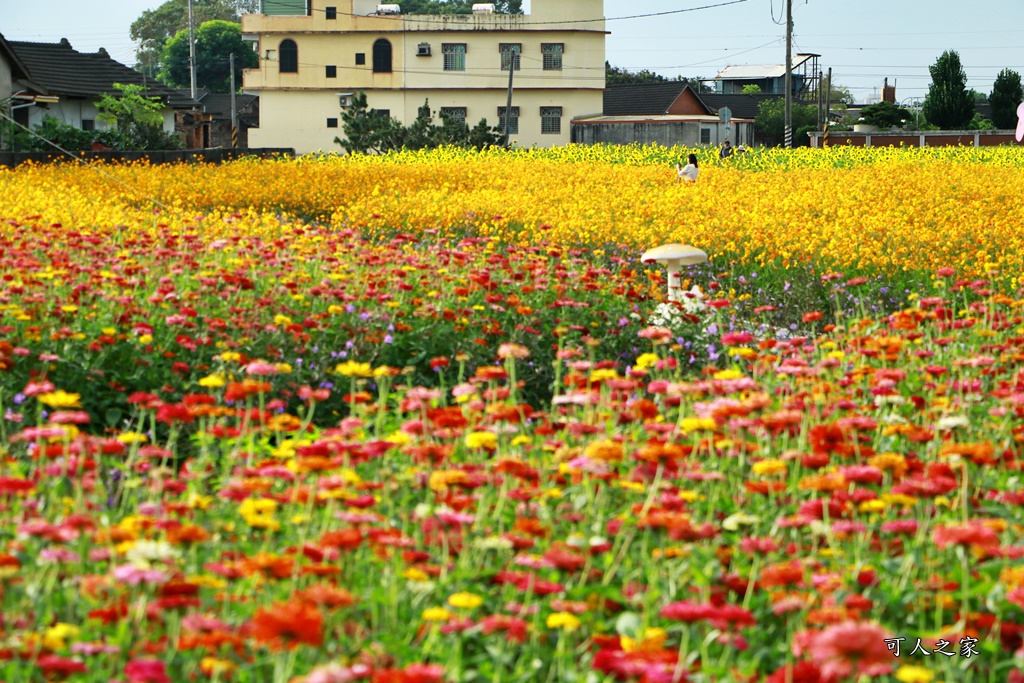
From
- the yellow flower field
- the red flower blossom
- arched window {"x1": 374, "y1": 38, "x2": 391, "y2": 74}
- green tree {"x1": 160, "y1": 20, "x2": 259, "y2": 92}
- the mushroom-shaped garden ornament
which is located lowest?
the red flower blossom

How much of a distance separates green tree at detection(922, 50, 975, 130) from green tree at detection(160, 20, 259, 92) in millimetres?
54216

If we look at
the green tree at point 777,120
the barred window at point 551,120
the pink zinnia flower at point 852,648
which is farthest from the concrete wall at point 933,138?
the pink zinnia flower at point 852,648

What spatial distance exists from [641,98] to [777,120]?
29.5 feet

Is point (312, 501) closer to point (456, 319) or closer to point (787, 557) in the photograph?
point (787, 557)

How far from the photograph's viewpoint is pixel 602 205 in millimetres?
13367

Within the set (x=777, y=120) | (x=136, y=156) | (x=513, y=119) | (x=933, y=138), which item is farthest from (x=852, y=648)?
(x=777, y=120)

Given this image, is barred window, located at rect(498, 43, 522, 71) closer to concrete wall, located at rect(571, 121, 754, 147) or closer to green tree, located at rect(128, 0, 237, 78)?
concrete wall, located at rect(571, 121, 754, 147)

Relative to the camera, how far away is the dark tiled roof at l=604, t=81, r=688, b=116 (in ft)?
176

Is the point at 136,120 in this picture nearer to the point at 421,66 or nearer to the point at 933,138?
the point at 421,66

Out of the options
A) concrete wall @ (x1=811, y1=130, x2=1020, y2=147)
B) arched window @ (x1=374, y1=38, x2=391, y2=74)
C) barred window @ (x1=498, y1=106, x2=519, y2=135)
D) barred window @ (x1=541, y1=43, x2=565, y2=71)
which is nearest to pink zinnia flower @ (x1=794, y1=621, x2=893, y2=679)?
concrete wall @ (x1=811, y1=130, x2=1020, y2=147)

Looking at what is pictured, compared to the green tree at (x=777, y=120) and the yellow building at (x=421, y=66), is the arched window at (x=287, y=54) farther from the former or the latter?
the green tree at (x=777, y=120)

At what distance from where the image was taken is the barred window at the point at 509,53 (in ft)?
163

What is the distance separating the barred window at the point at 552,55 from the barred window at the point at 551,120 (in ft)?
5.16

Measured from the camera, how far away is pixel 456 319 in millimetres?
6504
